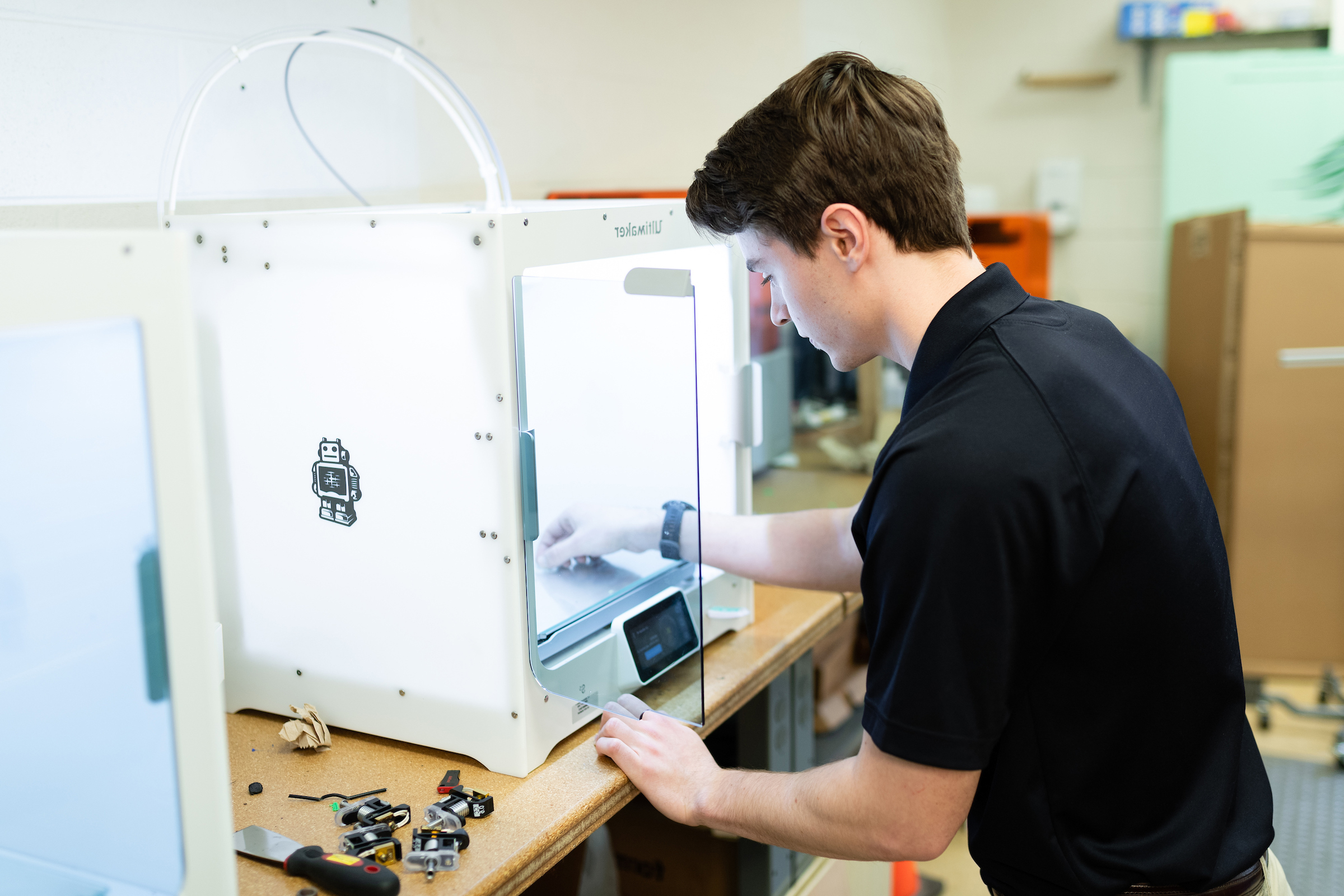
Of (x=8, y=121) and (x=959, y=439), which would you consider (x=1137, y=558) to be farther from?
(x=8, y=121)

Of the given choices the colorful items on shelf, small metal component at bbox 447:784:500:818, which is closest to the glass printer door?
small metal component at bbox 447:784:500:818

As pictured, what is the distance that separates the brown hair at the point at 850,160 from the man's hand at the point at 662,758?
501mm

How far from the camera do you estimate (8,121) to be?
3.61ft

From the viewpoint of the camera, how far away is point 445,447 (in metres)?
0.97

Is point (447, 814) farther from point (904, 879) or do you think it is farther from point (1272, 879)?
point (904, 879)

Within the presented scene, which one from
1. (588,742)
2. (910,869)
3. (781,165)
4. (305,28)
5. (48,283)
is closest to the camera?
(48,283)

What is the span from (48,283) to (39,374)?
94 mm

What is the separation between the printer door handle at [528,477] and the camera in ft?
3.11

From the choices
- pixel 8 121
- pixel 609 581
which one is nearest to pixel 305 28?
pixel 8 121

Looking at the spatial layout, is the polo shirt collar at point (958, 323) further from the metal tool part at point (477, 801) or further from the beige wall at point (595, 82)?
the beige wall at point (595, 82)

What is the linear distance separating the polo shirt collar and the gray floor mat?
1618 millimetres

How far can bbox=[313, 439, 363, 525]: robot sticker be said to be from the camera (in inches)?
40.4

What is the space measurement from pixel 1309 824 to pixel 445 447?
242 centimetres

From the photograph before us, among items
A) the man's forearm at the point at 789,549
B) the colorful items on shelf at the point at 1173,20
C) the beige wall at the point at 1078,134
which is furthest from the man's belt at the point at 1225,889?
the colorful items on shelf at the point at 1173,20
